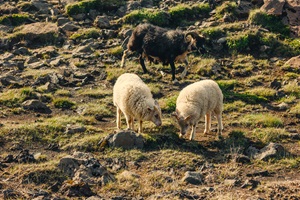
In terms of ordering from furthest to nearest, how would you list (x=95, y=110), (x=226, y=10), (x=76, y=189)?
(x=226, y=10), (x=95, y=110), (x=76, y=189)

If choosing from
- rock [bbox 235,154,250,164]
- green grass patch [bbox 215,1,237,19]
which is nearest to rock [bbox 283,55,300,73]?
green grass patch [bbox 215,1,237,19]

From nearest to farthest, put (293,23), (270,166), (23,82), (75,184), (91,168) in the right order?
1. (75,184)
2. (91,168)
3. (270,166)
4. (23,82)
5. (293,23)

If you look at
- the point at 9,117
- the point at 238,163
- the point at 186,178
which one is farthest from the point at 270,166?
the point at 9,117

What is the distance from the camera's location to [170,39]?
61.0 ft

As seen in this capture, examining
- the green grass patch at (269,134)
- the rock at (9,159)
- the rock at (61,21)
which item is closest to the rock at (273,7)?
the rock at (61,21)

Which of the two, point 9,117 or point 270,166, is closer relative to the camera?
point 270,166

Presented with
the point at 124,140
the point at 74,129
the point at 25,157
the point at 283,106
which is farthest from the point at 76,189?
the point at 283,106

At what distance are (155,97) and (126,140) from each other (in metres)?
4.79

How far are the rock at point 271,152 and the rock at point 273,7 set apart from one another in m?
11.2

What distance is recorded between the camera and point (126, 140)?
12578 millimetres

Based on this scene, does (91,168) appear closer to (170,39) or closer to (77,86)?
(77,86)

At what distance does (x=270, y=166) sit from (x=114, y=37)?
12.2 m

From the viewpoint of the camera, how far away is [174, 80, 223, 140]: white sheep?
1319cm

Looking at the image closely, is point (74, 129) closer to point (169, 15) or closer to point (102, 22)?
point (102, 22)
